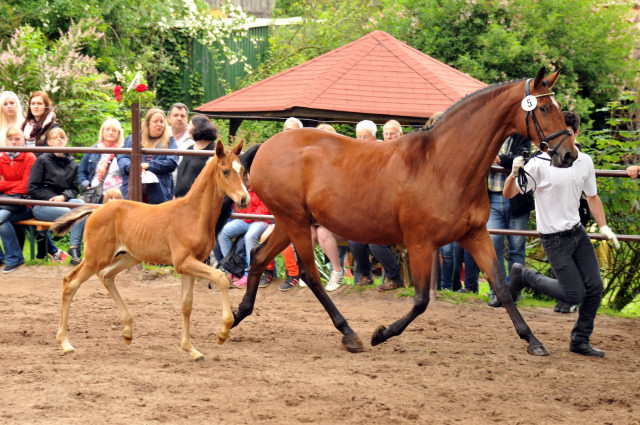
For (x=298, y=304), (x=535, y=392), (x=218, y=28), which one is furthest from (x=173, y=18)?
(x=535, y=392)

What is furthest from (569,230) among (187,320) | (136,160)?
(136,160)

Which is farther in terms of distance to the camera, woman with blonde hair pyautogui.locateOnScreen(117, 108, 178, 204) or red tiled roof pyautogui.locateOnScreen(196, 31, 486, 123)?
red tiled roof pyautogui.locateOnScreen(196, 31, 486, 123)

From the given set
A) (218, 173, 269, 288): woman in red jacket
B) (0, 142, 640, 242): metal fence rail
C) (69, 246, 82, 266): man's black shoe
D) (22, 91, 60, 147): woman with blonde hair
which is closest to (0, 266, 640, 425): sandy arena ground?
(0, 142, 640, 242): metal fence rail

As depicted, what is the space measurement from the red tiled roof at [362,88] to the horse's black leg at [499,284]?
5564mm

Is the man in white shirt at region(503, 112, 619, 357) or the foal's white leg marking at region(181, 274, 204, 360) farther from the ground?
the man in white shirt at region(503, 112, 619, 357)

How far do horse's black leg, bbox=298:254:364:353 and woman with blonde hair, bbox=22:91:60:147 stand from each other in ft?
15.3

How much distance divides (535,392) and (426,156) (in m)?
1.84

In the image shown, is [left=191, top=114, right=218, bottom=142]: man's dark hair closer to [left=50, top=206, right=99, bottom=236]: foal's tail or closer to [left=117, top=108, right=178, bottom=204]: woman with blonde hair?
[left=117, top=108, right=178, bottom=204]: woman with blonde hair

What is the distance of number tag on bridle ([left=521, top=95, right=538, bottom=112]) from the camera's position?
5.35m

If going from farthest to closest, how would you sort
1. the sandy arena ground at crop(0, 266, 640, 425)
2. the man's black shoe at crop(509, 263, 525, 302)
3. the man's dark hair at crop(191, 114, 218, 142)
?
the man's dark hair at crop(191, 114, 218, 142) < the man's black shoe at crop(509, 263, 525, 302) < the sandy arena ground at crop(0, 266, 640, 425)

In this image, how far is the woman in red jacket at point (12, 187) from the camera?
918 centimetres

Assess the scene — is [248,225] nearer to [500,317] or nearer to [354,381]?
[500,317]

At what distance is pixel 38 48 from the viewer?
12.7 meters

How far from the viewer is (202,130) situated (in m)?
8.42
